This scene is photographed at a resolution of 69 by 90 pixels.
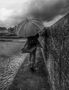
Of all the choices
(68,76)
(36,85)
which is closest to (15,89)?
(36,85)

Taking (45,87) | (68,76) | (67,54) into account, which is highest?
(67,54)

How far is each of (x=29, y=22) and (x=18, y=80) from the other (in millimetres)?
2269

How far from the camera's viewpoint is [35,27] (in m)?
2.92

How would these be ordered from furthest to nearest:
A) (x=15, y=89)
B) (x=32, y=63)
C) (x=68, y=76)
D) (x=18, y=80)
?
(x=32, y=63), (x=18, y=80), (x=15, y=89), (x=68, y=76)

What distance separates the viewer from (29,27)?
2988 mm

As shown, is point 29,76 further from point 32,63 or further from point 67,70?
point 67,70

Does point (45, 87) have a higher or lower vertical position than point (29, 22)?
lower

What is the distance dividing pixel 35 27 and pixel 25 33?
44 cm

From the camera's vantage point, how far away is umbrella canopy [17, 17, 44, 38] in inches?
115

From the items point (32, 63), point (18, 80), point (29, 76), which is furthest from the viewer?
point (32, 63)

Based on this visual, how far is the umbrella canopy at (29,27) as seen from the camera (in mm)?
2928

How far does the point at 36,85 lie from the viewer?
2.90 metres

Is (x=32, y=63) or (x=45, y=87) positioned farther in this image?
(x=32, y=63)

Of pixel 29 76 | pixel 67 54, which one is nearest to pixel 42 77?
pixel 29 76
